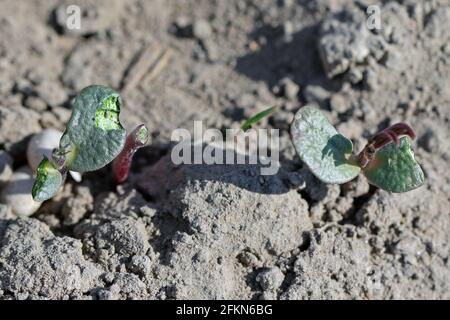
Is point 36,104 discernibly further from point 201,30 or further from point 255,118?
point 255,118

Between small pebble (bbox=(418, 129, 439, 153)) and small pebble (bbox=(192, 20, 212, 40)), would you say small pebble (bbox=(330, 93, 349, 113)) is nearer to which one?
small pebble (bbox=(418, 129, 439, 153))

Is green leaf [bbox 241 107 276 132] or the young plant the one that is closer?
the young plant

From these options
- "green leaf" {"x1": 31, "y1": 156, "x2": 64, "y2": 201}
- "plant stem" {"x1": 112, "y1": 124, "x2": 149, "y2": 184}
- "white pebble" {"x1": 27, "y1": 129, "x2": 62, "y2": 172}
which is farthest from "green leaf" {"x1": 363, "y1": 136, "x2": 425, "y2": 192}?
"white pebble" {"x1": 27, "y1": 129, "x2": 62, "y2": 172}

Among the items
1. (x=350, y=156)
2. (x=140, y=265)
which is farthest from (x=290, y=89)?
(x=140, y=265)

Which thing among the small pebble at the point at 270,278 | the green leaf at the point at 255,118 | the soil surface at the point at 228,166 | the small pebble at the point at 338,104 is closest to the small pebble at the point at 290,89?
the soil surface at the point at 228,166

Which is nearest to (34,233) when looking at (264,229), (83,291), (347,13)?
(83,291)

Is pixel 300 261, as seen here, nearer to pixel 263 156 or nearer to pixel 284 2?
pixel 263 156
